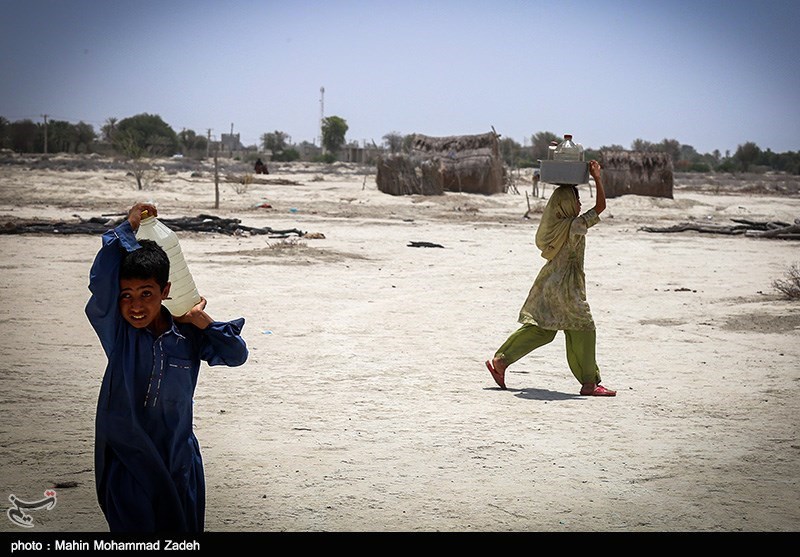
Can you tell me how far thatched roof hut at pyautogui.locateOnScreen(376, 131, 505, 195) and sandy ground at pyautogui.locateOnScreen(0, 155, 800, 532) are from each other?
17.6 metres

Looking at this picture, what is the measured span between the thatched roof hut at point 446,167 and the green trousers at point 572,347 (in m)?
24.9

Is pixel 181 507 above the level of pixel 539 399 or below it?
above

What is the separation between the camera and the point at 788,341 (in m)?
8.07

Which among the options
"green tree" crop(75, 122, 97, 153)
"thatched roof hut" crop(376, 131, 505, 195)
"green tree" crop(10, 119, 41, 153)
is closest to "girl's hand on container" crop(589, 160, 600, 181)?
"thatched roof hut" crop(376, 131, 505, 195)

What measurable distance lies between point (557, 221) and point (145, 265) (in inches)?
141

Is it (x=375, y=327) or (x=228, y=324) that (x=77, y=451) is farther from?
(x=375, y=327)

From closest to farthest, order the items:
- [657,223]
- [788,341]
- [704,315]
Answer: [788,341] → [704,315] → [657,223]

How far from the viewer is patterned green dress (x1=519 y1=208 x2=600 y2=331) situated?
5.96m

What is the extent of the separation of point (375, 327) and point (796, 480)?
4568mm

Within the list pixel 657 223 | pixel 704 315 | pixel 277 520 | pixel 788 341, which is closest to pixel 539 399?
pixel 277 520

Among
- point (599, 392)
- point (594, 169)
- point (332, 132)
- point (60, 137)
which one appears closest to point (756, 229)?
point (599, 392)

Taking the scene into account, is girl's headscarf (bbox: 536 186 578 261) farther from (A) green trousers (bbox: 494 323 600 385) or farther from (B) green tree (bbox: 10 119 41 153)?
(B) green tree (bbox: 10 119 41 153)

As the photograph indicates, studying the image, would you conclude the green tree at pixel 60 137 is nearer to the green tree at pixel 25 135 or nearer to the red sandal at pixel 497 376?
the green tree at pixel 25 135

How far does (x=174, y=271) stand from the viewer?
3090mm
